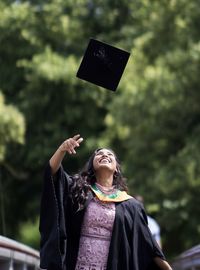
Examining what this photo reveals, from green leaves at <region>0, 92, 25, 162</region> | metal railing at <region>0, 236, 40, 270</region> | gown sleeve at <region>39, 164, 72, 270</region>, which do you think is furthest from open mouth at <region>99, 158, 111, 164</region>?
green leaves at <region>0, 92, 25, 162</region>

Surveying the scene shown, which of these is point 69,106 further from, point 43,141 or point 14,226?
point 14,226

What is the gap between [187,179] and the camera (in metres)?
16.1

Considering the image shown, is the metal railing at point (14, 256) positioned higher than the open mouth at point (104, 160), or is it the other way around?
the open mouth at point (104, 160)

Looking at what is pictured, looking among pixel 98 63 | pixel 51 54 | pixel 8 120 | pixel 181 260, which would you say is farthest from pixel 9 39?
pixel 98 63

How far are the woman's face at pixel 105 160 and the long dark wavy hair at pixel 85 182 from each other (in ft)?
0.19

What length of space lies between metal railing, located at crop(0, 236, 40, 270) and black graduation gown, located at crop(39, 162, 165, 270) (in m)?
0.76

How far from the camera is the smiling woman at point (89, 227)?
18.5 feet

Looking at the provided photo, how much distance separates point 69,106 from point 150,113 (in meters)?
4.01

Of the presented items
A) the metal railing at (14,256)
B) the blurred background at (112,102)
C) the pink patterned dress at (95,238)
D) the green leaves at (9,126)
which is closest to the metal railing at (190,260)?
the metal railing at (14,256)

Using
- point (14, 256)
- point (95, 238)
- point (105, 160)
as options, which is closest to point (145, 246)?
point (95, 238)

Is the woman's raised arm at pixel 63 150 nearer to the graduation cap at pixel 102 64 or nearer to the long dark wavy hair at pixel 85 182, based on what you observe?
the long dark wavy hair at pixel 85 182

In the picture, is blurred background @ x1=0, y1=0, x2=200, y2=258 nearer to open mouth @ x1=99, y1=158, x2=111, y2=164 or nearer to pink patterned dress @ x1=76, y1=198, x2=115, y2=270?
open mouth @ x1=99, y1=158, x2=111, y2=164

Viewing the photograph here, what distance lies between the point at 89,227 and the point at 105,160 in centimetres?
48

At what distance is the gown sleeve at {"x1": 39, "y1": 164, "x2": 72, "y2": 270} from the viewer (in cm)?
560
